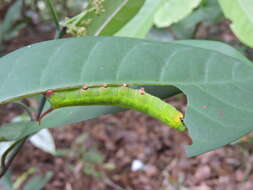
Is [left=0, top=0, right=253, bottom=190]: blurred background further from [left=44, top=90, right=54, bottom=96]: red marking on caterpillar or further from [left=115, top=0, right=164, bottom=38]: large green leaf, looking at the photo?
[left=44, top=90, right=54, bottom=96]: red marking on caterpillar

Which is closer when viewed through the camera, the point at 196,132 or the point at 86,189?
the point at 196,132

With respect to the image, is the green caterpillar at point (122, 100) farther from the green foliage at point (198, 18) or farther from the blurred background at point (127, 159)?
the blurred background at point (127, 159)

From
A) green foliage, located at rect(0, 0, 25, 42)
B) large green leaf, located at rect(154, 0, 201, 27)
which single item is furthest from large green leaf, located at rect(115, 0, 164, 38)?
green foliage, located at rect(0, 0, 25, 42)

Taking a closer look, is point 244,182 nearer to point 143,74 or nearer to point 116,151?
point 116,151

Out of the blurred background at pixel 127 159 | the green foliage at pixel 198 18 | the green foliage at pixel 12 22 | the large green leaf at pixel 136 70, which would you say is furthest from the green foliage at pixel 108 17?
the green foliage at pixel 12 22

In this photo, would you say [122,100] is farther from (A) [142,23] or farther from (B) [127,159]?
(B) [127,159]

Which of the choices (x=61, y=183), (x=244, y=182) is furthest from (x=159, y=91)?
(x=61, y=183)
